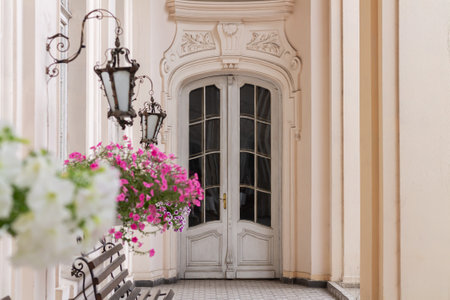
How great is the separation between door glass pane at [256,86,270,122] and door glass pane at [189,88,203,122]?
3.09 feet

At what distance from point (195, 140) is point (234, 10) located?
2.20 meters

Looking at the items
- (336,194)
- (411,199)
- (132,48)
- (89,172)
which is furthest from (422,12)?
(132,48)

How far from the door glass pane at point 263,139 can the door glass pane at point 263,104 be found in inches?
6.4

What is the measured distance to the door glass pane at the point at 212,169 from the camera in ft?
31.8

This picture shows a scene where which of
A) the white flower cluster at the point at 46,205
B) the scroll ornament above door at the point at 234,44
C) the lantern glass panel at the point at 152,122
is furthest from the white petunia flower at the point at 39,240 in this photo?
the scroll ornament above door at the point at 234,44

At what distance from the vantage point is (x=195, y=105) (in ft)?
32.1

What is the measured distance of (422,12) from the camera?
4566 mm

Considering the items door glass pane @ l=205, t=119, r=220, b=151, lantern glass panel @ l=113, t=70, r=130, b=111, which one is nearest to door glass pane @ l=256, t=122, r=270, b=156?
door glass pane @ l=205, t=119, r=220, b=151

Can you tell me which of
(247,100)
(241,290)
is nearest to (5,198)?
(241,290)

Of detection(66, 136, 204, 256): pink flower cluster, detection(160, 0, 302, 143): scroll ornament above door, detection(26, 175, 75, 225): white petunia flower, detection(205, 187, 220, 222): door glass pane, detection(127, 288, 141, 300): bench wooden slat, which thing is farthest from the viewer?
detection(205, 187, 220, 222): door glass pane

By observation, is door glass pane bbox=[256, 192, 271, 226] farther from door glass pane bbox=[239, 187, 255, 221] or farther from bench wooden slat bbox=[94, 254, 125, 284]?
bench wooden slat bbox=[94, 254, 125, 284]

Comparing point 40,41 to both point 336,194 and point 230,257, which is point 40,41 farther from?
point 230,257

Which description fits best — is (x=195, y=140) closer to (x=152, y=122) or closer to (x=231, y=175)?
(x=231, y=175)

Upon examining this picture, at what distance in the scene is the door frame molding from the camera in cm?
938
